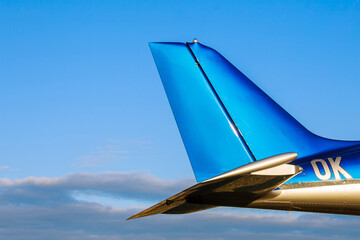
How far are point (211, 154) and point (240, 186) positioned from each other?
2435 millimetres

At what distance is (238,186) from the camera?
11.2 m

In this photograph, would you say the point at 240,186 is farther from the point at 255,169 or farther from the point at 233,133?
the point at 233,133

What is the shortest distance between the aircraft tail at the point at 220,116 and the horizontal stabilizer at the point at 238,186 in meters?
1.14

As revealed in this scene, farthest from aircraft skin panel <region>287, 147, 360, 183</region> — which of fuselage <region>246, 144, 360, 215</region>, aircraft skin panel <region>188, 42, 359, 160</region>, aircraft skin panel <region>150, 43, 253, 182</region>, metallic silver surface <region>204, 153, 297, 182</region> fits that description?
metallic silver surface <region>204, 153, 297, 182</region>

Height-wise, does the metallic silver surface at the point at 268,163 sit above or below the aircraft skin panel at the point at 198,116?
below

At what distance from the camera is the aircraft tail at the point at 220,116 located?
13602 mm

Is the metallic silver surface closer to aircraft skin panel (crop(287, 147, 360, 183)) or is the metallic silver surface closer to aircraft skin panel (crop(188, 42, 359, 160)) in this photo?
aircraft skin panel (crop(287, 147, 360, 183))

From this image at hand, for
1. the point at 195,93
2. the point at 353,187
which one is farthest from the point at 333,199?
the point at 195,93

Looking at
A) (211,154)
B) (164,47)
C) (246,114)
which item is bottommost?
(211,154)

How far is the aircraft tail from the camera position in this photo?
13.6 meters

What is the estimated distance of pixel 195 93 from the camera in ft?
47.5

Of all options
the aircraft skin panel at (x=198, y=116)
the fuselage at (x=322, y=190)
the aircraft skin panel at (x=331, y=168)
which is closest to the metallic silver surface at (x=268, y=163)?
the fuselage at (x=322, y=190)

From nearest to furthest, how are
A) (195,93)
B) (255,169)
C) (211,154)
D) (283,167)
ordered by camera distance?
(255,169) → (283,167) → (211,154) → (195,93)

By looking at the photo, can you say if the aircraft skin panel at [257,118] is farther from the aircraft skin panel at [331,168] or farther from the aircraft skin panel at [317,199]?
the aircraft skin panel at [317,199]
